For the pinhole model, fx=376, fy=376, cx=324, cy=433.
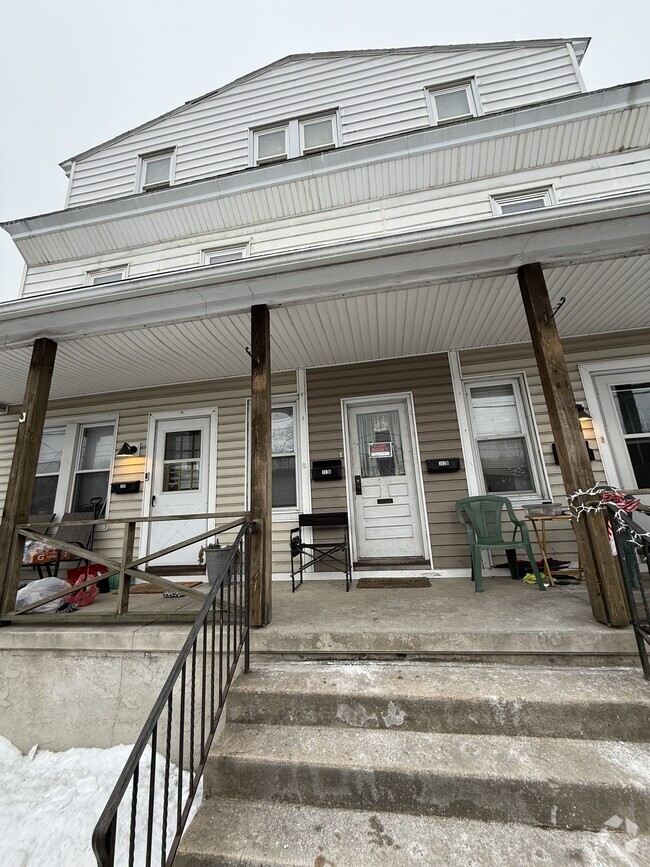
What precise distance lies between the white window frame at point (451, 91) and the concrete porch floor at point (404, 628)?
612 cm

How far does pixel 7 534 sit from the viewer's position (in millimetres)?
2973

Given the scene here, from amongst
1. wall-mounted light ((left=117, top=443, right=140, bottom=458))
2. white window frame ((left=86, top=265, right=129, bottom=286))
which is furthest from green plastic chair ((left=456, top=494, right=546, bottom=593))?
white window frame ((left=86, top=265, right=129, bottom=286))

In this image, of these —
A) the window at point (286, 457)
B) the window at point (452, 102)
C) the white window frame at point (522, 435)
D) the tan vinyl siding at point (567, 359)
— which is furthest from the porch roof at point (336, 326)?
the window at point (452, 102)

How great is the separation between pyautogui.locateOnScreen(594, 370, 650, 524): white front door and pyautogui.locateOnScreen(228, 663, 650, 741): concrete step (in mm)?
2815

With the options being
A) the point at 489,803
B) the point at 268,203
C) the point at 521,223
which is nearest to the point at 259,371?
the point at 521,223

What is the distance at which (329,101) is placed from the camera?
5.79 meters

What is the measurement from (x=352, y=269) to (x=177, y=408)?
10.9 ft

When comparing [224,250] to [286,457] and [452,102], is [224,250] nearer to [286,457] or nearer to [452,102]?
[286,457]

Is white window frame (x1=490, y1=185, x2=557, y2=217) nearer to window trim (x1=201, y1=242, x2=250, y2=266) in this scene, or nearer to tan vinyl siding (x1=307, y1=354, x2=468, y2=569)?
tan vinyl siding (x1=307, y1=354, x2=468, y2=569)

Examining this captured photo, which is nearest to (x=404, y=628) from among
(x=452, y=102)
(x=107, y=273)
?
(x=107, y=273)

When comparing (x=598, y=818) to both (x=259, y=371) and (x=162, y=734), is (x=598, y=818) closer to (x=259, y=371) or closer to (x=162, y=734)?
(x=162, y=734)

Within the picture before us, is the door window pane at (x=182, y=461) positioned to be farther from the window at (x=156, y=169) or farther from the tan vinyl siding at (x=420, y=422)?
the window at (x=156, y=169)

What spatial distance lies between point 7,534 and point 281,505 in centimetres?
261

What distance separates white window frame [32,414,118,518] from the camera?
5.15m
